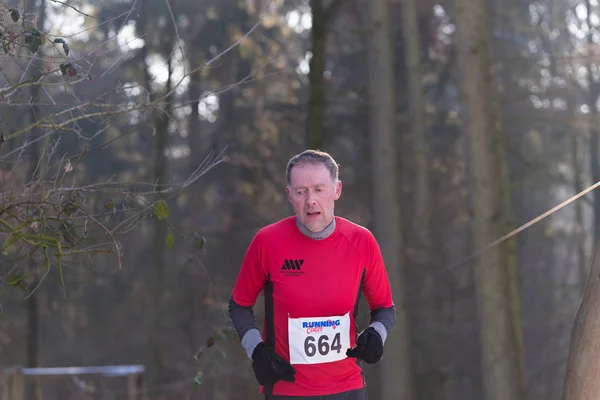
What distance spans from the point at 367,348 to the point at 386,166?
947cm

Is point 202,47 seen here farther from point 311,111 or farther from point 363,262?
point 363,262

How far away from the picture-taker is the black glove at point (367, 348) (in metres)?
3.66

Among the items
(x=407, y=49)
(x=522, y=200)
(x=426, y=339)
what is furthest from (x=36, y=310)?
(x=522, y=200)

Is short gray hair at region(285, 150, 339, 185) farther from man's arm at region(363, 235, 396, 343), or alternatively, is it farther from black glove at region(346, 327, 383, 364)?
black glove at region(346, 327, 383, 364)

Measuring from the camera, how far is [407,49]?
15039 millimetres

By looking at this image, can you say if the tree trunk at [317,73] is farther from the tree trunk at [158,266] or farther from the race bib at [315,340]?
the race bib at [315,340]

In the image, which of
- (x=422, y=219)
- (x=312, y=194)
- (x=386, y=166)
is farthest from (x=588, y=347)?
(x=422, y=219)

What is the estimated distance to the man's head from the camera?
371 cm

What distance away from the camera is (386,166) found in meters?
13.0

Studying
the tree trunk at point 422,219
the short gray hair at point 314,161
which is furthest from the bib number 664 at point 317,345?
the tree trunk at point 422,219

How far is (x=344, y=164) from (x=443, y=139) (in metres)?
2.93

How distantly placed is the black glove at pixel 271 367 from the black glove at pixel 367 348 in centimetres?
26

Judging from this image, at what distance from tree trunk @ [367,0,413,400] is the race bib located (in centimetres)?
899

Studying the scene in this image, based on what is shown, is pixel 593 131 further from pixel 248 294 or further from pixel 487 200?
pixel 248 294
